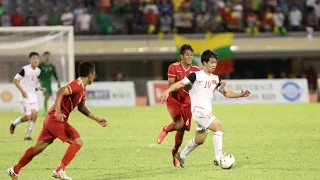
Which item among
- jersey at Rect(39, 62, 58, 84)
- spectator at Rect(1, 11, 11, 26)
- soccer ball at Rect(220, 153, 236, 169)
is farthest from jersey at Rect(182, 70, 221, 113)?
spectator at Rect(1, 11, 11, 26)

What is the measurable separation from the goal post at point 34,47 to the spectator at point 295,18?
15.8 meters

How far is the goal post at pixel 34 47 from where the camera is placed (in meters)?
28.0

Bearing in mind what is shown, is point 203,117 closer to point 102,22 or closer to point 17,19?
point 17,19

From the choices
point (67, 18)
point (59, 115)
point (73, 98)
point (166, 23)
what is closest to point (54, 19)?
point (67, 18)

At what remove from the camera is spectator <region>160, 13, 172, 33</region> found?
42719mm

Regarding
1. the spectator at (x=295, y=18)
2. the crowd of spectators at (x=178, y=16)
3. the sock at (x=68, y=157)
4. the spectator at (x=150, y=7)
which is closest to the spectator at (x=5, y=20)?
the crowd of spectators at (x=178, y=16)

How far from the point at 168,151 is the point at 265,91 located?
2081cm

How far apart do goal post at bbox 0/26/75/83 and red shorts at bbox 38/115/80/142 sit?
15.0 m

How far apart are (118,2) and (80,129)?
20.5 m

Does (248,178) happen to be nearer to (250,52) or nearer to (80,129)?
(80,129)

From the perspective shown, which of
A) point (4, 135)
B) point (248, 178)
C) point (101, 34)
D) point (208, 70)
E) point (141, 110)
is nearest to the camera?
point (248, 178)

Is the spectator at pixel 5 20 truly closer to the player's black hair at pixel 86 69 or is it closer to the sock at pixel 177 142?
the sock at pixel 177 142

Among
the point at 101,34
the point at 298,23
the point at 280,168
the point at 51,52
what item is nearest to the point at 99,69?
the point at 101,34

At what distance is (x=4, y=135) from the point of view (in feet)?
74.0
